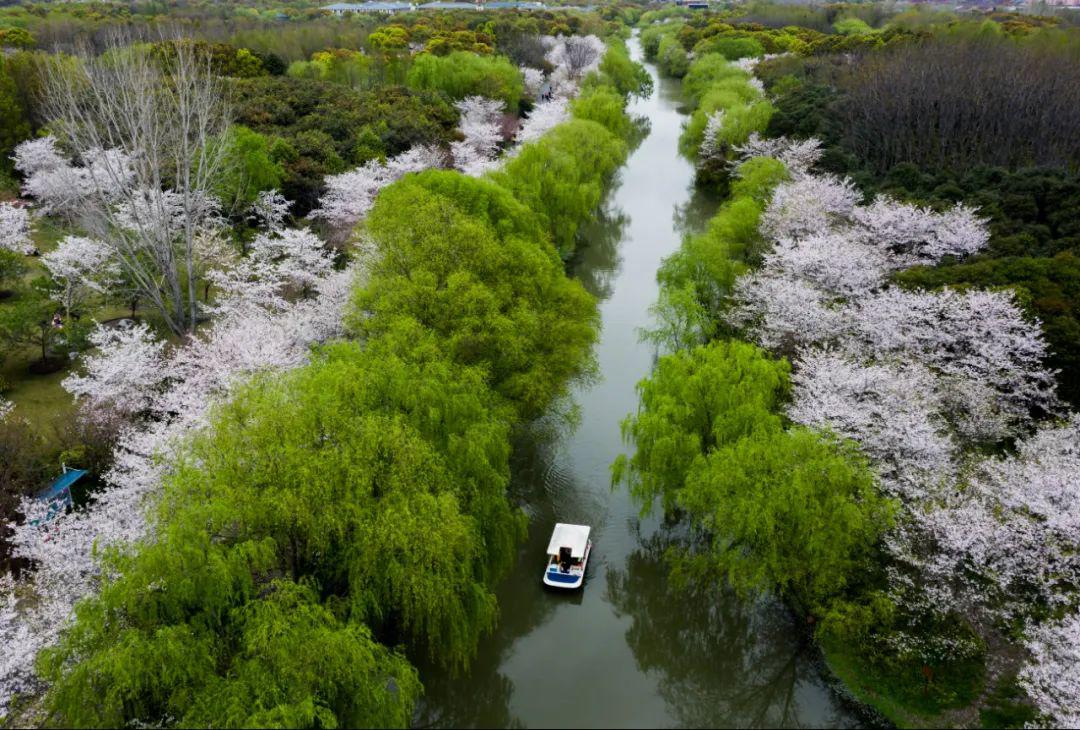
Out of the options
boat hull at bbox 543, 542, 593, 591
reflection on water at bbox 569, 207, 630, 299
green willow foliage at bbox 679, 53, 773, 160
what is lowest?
reflection on water at bbox 569, 207, 630, 299

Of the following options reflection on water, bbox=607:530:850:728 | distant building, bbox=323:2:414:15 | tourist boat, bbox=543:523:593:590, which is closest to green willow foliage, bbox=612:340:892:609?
reflection on water, bbox=607:530:850:728

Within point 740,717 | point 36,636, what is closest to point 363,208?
point 36,636

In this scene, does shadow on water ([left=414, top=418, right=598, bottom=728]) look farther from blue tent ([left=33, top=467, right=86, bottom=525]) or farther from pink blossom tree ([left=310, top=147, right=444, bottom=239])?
pink blossom tree ([left=310, top=147, right=444, bottom=239])

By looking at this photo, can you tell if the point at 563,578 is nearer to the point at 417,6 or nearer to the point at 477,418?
the point at 477,418

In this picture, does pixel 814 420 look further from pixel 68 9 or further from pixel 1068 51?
pixel 68 9

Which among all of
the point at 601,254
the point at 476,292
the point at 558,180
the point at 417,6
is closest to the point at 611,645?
the point at 476,292

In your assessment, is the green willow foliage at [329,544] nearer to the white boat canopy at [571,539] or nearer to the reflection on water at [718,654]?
the white boat canopy at [571,539]
